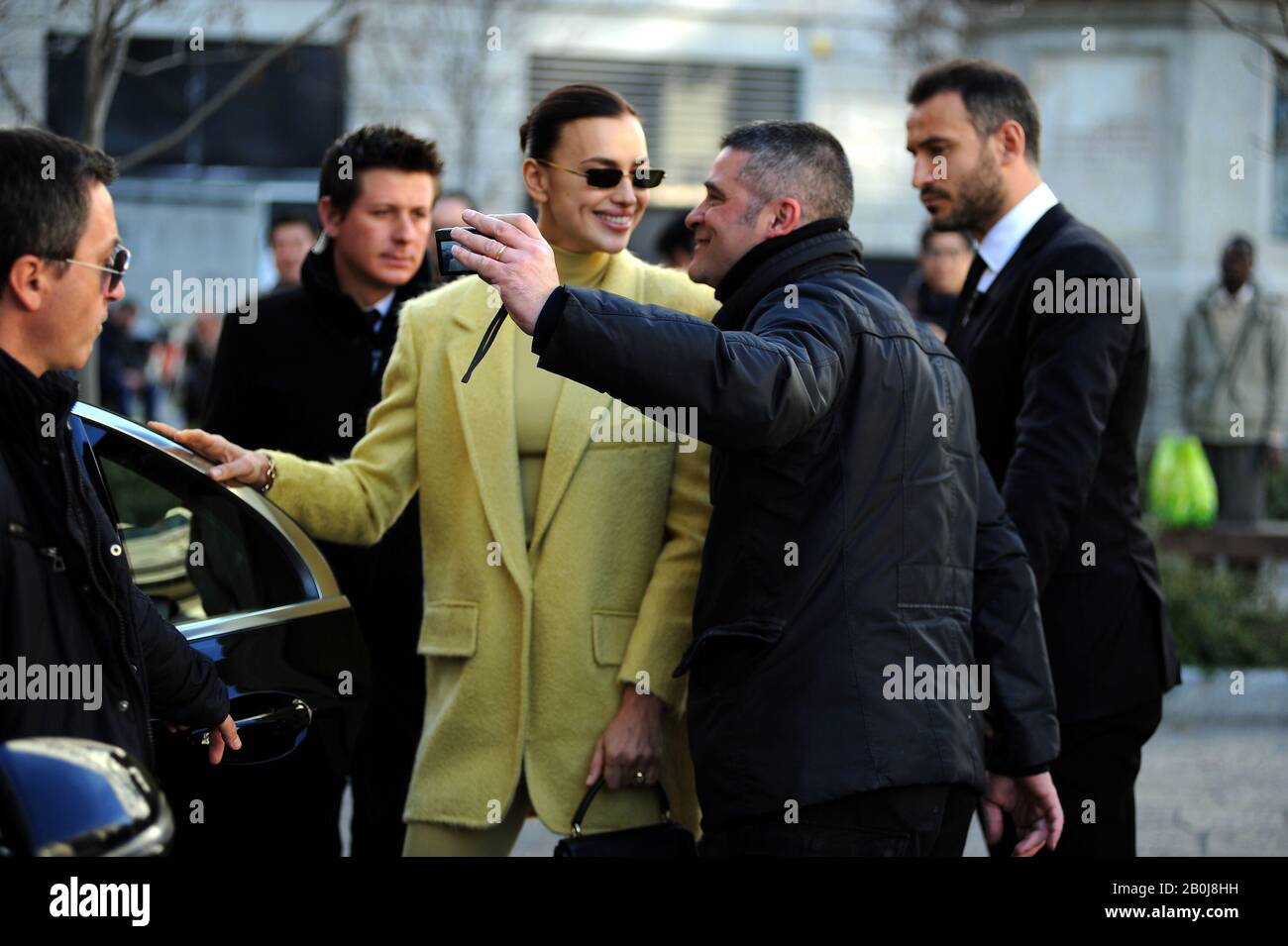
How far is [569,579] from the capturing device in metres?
3.62

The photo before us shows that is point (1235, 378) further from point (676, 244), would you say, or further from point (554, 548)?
point (554, 548)

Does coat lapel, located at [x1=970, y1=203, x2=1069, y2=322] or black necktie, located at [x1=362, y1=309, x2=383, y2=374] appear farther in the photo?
black necktie, located at [x1=362, y1=309, x2=383, y2=374]

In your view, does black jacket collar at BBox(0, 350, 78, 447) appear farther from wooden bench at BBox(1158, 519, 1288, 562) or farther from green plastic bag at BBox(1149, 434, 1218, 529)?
green plastic bag at BBox(1149, 434, 1218, 529)

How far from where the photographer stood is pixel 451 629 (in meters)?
3.71

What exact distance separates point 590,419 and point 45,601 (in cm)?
140

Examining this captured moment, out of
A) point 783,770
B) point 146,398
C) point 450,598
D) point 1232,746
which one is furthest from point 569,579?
point 146,398

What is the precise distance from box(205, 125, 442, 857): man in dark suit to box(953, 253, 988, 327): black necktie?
4.97 feet

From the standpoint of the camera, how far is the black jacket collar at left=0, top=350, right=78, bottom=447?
251 cm

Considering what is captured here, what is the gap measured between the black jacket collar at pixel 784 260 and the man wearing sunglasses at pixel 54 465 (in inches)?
44.9

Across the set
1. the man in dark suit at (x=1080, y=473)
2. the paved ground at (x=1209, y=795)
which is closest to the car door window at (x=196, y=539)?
the man in dark suit at (x=1080, y=473)

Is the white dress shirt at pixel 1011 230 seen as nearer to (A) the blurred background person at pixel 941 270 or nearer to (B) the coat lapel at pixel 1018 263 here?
(B) the coat lapel at pixel 1018 263

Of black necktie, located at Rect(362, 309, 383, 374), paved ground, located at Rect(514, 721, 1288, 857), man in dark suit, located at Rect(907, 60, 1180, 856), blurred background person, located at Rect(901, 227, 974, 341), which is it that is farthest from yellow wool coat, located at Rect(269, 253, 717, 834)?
blurred background person, located at Rect(901, 227, 974, 341)
